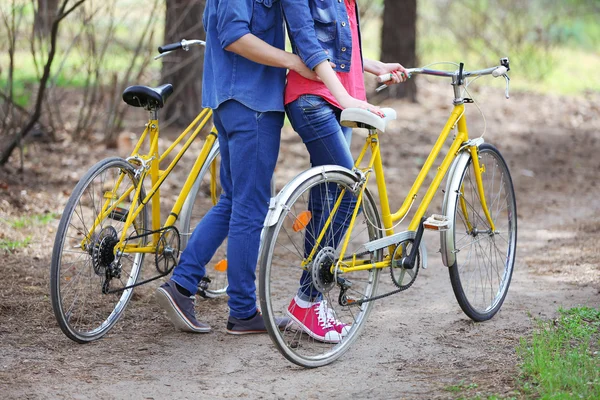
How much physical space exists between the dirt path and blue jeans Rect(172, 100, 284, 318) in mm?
312

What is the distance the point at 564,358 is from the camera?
11.9 feet

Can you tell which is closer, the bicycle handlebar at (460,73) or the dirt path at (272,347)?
the dirt path at (272,347)

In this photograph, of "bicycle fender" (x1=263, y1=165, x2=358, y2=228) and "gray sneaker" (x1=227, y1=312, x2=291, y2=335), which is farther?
"gray sneaker" (x1=227, y1=312, x2=291, y2=335)

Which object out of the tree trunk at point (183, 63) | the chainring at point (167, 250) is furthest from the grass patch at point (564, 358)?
the tree trunk at point (183, 63)

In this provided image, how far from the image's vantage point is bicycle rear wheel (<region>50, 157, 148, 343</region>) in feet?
12.4

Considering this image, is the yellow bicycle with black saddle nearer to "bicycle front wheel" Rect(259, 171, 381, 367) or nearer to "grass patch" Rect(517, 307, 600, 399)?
"bicycle front wheel" Rect(259, 171, 381, 367)

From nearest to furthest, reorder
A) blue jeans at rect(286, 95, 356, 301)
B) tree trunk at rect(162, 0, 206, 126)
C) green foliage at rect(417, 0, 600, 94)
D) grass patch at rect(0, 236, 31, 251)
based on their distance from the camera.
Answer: blue jeans at rect(286, 95, 356, 301)
grass patch at rect(0, 236, 31, 251)
tree trunk at rect(162, 0, 206, 126)
green foliage at rect(417, 0, 600, 94)

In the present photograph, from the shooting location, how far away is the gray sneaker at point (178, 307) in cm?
407

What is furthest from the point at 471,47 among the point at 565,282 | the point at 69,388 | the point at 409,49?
the point at 69,388

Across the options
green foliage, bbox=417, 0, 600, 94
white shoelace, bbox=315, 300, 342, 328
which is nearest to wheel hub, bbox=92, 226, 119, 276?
white shoelace, bbox=315, 300, 342, 328

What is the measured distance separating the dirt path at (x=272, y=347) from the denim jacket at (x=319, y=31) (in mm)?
1334

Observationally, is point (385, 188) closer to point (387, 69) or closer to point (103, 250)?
point (387, 69)

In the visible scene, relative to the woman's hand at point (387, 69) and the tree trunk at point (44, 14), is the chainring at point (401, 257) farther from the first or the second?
the tree trunk at point (44, 14)

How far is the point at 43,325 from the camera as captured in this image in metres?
4.29
